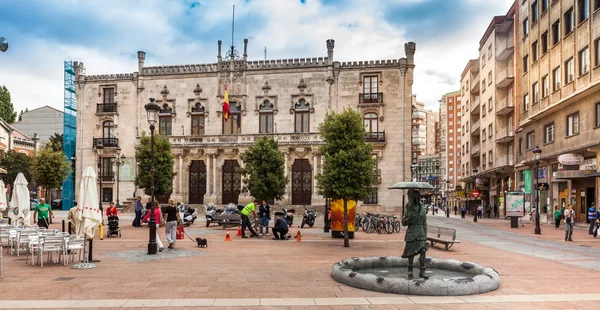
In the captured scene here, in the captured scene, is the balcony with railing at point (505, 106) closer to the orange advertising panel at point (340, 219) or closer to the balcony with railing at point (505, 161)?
the balcony with railing at point (505, 161)

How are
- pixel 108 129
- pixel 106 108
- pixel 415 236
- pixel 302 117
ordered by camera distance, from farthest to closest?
pixel 108 129, pixel 106 108, pixel 302 117, pixel 415 236

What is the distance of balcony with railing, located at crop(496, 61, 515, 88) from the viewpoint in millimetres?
43309

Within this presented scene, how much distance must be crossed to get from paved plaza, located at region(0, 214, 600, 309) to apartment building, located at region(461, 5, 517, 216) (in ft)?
91.1

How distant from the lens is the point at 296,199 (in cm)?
4475

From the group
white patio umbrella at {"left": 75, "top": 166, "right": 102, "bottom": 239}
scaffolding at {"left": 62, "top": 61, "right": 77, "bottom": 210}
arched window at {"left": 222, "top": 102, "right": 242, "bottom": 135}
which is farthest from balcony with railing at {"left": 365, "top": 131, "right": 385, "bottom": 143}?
white patio umbrella at {"left": 75, "top": 166, "right": 102, "bottom": 239}

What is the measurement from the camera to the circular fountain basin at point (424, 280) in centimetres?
933

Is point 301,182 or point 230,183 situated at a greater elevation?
point 301,182

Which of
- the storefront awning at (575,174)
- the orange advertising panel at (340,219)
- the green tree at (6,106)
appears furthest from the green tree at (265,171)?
the green tree at (6,106)

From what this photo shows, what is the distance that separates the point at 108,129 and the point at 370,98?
26.8 metres

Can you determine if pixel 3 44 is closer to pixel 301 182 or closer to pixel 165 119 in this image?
pixel 301 182

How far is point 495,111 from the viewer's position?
47031 millimetres

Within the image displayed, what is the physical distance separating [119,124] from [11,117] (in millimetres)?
35898

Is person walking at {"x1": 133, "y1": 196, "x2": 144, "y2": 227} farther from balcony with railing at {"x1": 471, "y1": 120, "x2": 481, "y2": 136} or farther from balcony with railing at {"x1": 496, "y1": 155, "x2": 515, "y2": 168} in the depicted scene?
balcony with railing at {"x1": 471, "y1": 120, "x2": 481, "y2": 136}

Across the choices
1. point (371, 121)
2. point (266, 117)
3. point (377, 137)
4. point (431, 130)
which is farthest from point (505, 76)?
point (431, 130)
